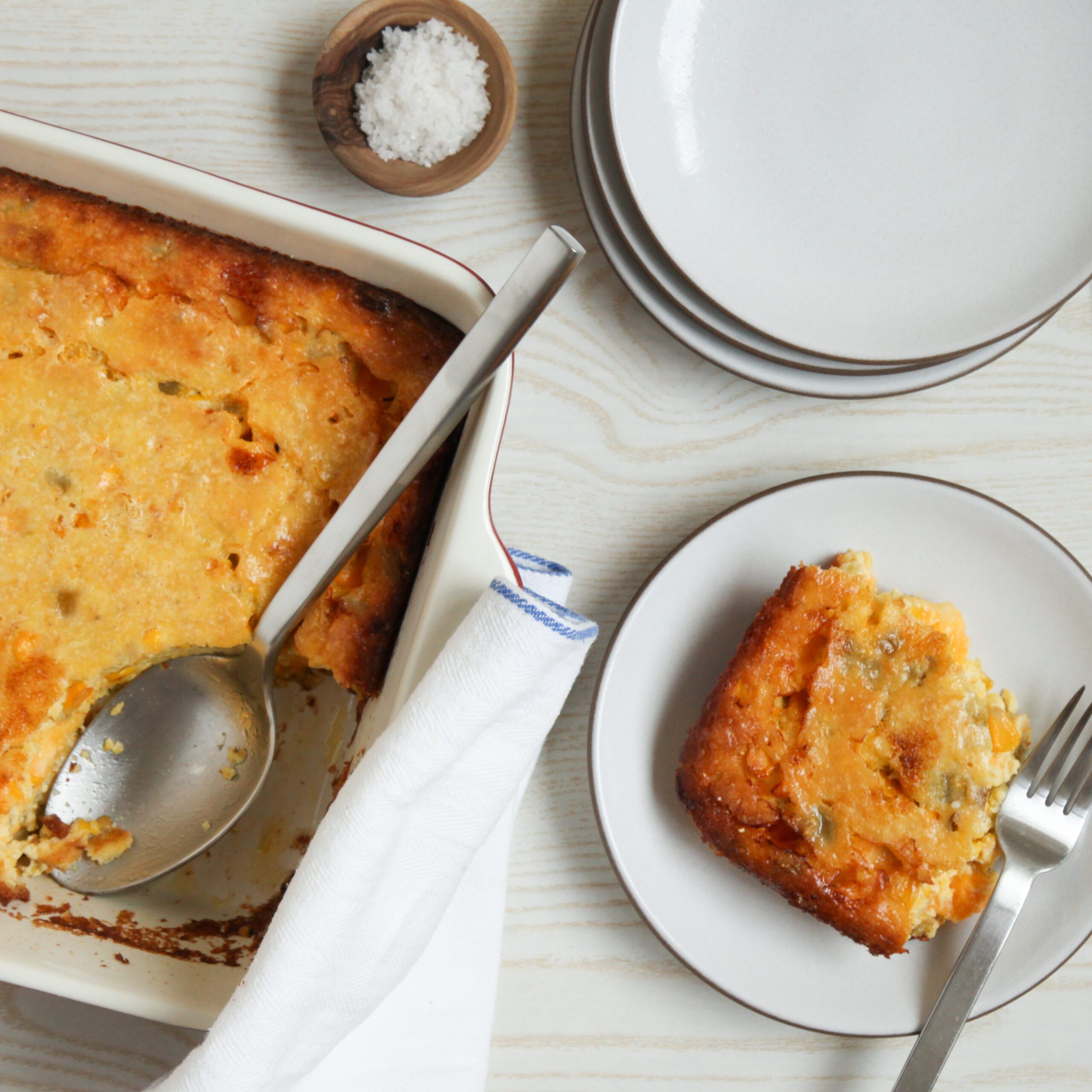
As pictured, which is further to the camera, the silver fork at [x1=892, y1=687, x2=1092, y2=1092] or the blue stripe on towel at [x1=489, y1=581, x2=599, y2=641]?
the silver fork at [x1=892, y1=687, x2=1092, y2=1092]

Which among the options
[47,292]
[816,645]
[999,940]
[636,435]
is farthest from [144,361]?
[999,940]

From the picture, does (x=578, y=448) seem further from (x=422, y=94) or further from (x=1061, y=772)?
(x=1061, y=772)

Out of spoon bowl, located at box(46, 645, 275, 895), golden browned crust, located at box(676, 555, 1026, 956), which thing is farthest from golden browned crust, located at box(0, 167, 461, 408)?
golden browned crust, located at box(676, 555, 1026, 956)

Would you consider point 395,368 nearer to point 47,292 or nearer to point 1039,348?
point 47,292

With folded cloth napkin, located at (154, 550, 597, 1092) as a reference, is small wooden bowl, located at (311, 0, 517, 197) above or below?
above

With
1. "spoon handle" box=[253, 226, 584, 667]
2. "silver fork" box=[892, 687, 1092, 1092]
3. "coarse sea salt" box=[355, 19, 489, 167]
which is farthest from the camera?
"silver fork" box=[892, 687, 1092, 1092]

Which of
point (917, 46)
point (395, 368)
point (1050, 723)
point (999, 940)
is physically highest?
point (917, 46)

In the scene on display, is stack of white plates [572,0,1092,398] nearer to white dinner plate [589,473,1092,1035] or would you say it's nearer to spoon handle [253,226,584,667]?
white dinner plate [589,473,1092,1035]
